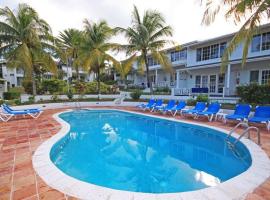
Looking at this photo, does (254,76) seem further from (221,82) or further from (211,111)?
(211,111)

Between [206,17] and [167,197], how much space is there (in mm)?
8469

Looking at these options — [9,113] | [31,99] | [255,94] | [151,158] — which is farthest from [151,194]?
[31,99]

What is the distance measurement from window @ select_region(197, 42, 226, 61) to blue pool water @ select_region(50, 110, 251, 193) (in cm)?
1209

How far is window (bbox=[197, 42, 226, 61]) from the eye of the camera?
18.5 metres

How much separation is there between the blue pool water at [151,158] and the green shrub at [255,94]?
18.5 feet

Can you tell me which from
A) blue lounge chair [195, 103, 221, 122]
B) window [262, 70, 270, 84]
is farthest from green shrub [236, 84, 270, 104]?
window [262, 70, 270, 84]

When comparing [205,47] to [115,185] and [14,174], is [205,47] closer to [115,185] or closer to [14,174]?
[115,185]

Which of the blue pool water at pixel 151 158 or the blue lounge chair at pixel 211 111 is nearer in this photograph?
the blue pool water at pixel 151 158

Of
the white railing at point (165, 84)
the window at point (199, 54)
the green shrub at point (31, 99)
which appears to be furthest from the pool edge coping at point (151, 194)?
the white railing at point (165, 84)

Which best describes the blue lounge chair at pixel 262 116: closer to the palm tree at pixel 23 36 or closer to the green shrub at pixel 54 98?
the palm tree at pixel 23 36

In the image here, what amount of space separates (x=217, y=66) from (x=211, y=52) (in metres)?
2.07

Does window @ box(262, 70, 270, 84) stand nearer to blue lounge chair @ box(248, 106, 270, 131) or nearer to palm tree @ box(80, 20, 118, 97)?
blue lounge chair @ box(248, 106, 270, 131)

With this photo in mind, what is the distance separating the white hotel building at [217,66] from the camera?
51.7 ft

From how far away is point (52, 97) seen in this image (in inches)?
739
